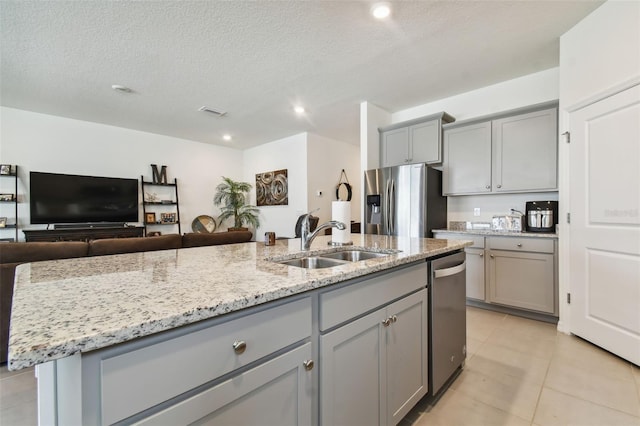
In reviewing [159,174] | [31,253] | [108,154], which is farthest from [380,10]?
[108,154]

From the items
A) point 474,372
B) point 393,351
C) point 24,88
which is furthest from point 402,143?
point 24,88

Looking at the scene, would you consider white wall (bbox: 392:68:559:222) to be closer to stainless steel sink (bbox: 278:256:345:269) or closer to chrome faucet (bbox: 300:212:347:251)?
chrome faucet (bbox: 300:212:347:251)

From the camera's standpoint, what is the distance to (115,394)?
→ 0.58 meters

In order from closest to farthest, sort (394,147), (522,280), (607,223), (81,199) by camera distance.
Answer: (607,223), (522,280), (394,147), (81,199)

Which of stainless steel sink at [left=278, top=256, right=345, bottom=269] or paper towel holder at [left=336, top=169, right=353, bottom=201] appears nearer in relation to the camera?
stainless steel sink at [left=278, top=256, right=345, bottom=269]

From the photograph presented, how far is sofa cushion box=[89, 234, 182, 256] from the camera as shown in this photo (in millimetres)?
2234

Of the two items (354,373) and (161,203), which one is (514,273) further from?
(161,203)

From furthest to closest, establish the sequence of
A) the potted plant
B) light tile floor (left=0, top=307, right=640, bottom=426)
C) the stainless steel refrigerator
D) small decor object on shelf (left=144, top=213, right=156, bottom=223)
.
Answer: the potted plant < small decor object on shelf (left=144, top=213, right=156, bottom=223) < the stainless steel refrigerator < light tile floor (left=0, top=307, right=640, bottom=426)

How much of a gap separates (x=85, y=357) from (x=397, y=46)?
3072mm

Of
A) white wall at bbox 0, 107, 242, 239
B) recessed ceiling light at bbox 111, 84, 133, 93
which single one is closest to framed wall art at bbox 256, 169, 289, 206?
white wall at bbox 0, 107, 242, 239

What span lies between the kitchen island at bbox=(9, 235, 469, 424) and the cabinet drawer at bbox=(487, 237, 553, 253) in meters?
2.33

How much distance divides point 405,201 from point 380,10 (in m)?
2.06

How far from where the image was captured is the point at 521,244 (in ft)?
9.37

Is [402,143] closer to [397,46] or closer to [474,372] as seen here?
[397,46]
